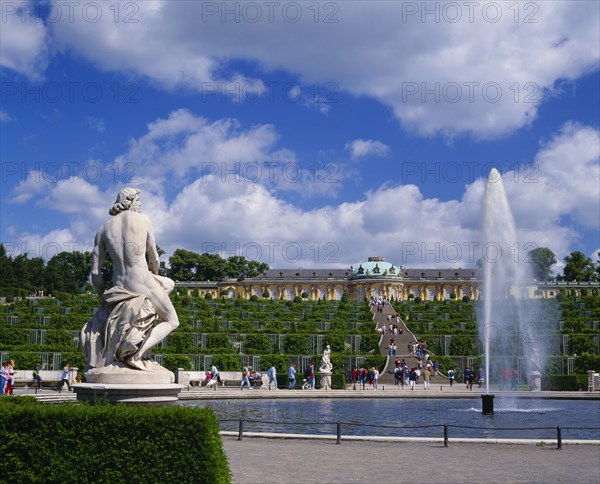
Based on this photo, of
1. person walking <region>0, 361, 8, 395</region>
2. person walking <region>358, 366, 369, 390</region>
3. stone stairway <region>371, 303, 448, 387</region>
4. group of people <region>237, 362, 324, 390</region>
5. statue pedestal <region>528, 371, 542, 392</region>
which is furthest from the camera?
stone stairway <region>371, 303, 448, 387</region>

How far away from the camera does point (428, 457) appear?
1256 cm

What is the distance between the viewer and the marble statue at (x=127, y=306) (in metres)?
8.99

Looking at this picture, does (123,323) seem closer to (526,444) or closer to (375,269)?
(526,444)

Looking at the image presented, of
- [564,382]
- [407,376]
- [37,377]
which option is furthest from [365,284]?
[37,377]

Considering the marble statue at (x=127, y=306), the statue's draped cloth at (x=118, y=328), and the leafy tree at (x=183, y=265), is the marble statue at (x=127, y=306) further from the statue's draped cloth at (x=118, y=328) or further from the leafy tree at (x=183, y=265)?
the leafy tree at (x=183, y=265)

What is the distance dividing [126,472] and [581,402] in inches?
961

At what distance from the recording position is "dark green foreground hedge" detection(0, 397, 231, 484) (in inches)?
279

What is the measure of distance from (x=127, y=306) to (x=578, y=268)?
127m

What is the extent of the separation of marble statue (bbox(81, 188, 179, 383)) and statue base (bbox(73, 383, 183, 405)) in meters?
0.17

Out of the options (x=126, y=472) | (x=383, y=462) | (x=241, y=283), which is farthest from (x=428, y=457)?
(x=241, y=283)

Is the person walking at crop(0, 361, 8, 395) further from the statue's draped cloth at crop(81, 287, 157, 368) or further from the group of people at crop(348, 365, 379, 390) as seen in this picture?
→ the group of people at crop(348, 365, 379, 390)

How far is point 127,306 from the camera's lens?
9117mm

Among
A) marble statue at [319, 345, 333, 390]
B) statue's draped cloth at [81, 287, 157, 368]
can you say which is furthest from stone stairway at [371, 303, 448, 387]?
statue's draped cloth at [81, 287, 157, 368]

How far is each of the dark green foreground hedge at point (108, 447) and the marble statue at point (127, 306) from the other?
66.2 inches
